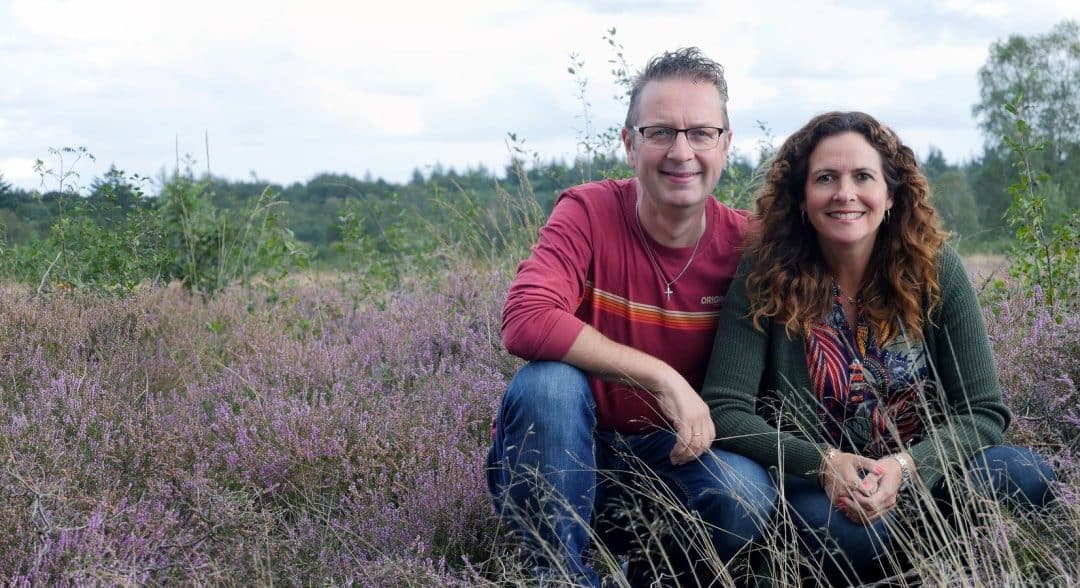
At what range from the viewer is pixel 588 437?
315cm

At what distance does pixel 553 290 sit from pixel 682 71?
0.85 metres

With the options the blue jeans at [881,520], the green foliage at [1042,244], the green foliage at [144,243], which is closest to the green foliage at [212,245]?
the green foliage at [144,243]

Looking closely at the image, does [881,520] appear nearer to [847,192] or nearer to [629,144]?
[847,192]

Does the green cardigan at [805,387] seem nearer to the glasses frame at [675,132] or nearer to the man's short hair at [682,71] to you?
the glasses frame at [675,132]

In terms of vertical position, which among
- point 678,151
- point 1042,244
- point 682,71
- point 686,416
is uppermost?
point 682,71

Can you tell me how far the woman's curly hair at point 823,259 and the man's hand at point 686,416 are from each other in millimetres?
330

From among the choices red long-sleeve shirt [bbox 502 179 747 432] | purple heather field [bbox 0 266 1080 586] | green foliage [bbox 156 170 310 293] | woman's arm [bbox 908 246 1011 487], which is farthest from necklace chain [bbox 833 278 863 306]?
green foliage [bbox 156 170 310 293]

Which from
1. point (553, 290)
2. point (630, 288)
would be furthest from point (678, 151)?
point (553, 290)

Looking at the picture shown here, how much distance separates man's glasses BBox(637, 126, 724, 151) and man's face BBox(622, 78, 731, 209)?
1cm

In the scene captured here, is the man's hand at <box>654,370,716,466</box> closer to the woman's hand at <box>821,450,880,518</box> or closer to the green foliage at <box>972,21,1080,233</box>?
the woman's hand at <box>821,450,880,518</box>

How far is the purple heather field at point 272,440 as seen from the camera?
3012mm

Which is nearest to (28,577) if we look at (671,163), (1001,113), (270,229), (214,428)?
(214,428)

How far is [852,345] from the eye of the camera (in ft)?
10.9

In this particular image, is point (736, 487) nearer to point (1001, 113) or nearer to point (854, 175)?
point (854, 175)
